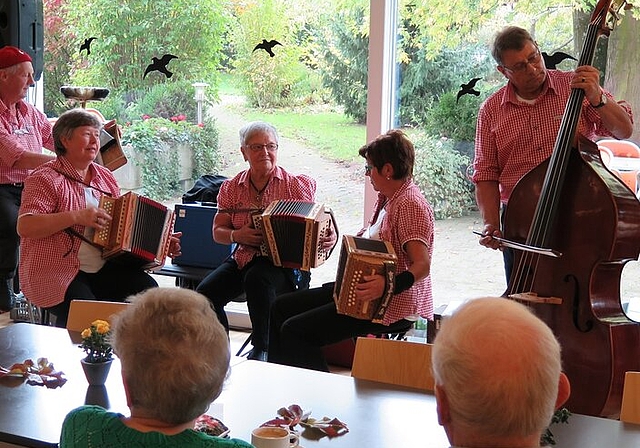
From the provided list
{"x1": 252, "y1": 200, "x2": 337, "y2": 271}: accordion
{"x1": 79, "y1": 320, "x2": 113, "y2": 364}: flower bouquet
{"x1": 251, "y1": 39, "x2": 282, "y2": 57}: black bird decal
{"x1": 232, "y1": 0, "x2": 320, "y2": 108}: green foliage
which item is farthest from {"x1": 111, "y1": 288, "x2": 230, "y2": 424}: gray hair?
{"x1": 251, "y1": 39, "x2": 282, "y2": 57}: black bird decal

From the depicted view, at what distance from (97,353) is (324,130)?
9.84ft

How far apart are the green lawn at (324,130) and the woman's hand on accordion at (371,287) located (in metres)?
1.78

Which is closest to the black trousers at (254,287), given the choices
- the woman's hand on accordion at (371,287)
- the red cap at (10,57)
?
the woman's hand on accordion at (371,287)

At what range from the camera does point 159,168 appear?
562 cm

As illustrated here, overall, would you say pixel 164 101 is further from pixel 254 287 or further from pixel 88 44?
pixel 254 287

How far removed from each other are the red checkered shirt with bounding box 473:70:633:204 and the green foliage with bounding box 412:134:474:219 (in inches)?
40.0

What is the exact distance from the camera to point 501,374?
4.25ft

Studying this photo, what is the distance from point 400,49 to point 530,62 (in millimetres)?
1498

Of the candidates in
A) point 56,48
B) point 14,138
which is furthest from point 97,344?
point 56,48

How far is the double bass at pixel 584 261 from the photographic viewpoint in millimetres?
2932

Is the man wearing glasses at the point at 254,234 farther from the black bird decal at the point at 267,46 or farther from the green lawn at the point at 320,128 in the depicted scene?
the black bird decal at the point at 267,46

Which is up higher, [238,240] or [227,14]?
[227,14]

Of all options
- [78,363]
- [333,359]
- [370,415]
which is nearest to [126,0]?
[333,359]

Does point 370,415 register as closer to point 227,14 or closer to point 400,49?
point 400,49
